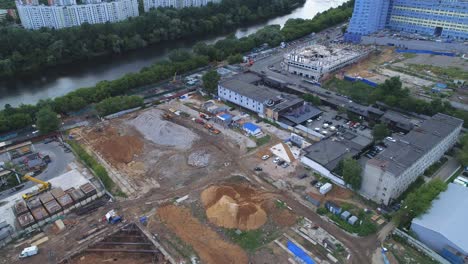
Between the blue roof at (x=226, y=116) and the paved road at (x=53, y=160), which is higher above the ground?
the blue roof at (x=226, y=116)

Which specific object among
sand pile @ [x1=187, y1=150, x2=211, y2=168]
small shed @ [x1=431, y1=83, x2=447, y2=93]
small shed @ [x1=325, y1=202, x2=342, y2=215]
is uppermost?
small shed @ [x1=431, y1=83, x2=447, y2=93]

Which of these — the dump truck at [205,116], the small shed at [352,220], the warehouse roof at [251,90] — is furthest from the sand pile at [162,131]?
the small shed at [352,220]

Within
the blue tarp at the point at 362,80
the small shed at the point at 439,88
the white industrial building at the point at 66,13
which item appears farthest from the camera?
the white industrial building at the point at 66,13

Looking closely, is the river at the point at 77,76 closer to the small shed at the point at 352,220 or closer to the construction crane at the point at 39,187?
the construction crane at the point at 39,187

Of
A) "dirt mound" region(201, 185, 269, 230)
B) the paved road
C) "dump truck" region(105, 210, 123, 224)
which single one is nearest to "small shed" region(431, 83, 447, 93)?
"dirt mound" region(201, 185, 269, 230)

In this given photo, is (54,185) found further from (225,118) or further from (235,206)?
(225,118)

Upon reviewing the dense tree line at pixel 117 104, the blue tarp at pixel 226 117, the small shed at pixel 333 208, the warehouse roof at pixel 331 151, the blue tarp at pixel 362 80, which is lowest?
the small shed at pixel 333 208

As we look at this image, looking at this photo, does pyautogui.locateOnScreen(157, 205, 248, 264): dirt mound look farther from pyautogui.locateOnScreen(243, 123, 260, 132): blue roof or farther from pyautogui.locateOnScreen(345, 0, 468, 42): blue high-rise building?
pyautogui.locateOnScreen(345, 0, 468, 42): blue high-rise building

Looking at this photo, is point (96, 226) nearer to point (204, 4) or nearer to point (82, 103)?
point (82, 103)
